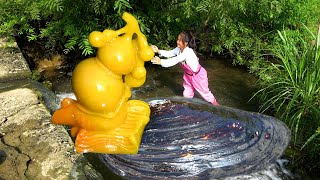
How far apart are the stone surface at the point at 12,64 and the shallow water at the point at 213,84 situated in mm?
701

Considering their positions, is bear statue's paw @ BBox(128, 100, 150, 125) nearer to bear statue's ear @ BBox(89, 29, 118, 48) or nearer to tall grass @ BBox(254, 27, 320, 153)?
bear statue's ear @ BBox(89, 29, 118, 48)

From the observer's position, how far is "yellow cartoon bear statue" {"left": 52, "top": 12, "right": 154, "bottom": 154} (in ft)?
8.34

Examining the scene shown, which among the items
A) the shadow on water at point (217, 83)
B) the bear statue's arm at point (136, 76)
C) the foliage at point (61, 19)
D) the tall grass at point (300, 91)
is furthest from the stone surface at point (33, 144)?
the tall grass at point (300, 91)

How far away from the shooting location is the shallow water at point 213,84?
4.97 metres

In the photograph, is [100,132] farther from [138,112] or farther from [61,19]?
[61,19]

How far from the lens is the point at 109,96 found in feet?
8.41

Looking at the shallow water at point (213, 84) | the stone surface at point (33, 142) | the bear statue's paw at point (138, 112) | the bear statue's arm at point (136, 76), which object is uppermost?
the bear statue's arm at point (136, 76)

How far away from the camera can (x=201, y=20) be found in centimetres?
537

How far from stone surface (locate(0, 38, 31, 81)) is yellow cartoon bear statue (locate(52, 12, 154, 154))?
1745 millimetres

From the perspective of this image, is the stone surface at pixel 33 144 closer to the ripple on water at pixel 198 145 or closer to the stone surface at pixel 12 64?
the ripple on water at pixel 198 145

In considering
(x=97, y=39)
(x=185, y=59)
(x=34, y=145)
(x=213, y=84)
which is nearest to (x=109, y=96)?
(x=97, y=39)

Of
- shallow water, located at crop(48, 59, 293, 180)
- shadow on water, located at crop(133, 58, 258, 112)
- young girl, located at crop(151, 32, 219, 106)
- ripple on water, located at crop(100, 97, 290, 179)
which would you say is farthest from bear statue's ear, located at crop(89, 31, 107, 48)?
shadow on water, located at crop(133, 58, 258, 112)

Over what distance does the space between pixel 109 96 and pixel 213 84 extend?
301cm

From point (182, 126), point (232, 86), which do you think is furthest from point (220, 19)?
point (182, 126)
